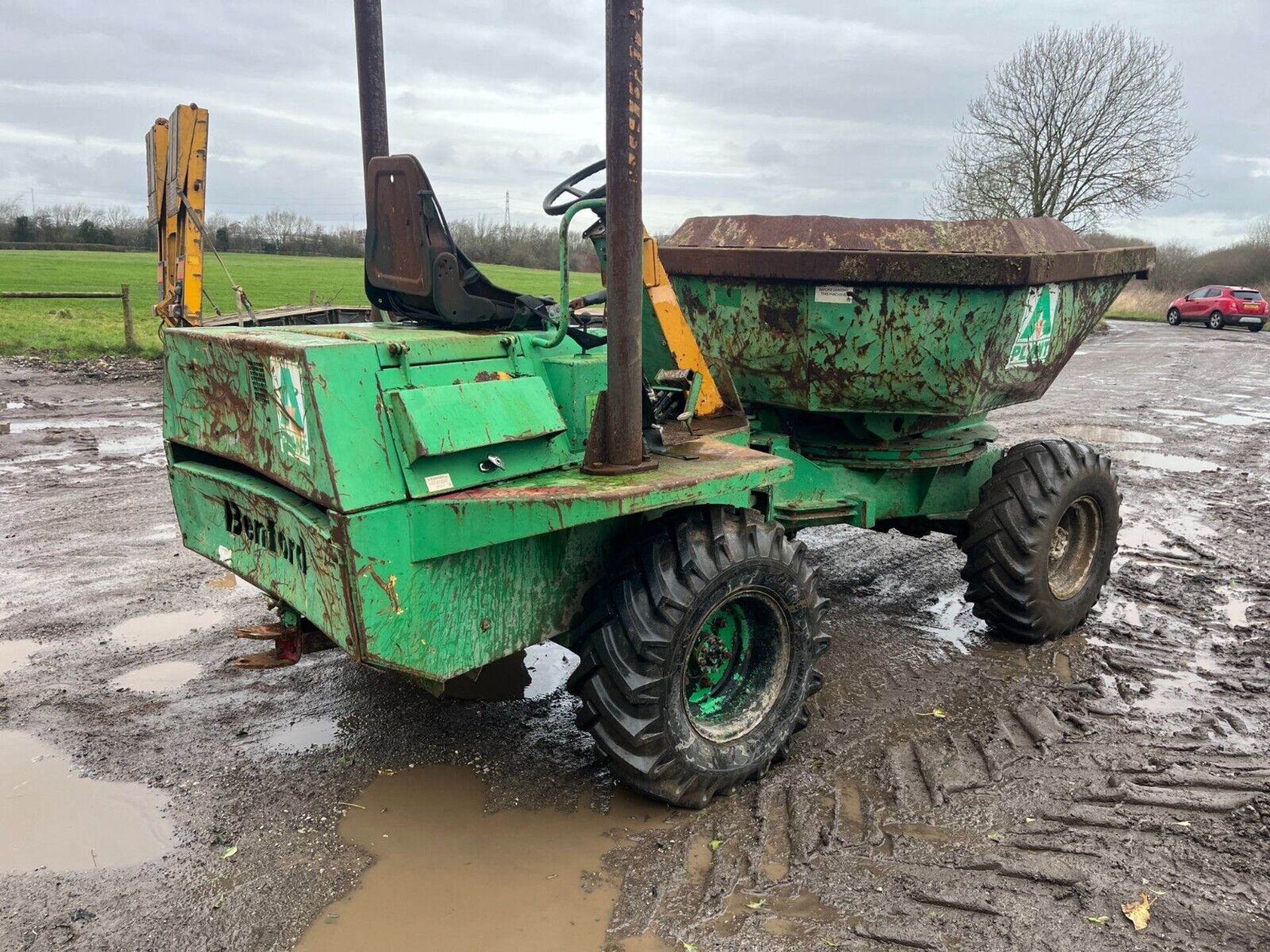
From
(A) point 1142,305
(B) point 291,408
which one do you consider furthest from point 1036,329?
(A) point 1142,305

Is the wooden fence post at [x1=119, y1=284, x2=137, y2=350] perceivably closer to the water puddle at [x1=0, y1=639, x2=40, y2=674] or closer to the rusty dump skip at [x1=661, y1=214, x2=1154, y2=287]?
the water puddle at [x1=0, y1=639, x2=40, y2=674]

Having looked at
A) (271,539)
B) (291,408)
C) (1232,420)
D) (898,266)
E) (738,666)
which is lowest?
(1232,420)

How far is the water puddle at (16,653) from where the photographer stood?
13.8 ft

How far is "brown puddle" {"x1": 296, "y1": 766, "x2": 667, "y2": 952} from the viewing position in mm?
2672

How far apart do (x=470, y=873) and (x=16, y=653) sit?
2631 millimetres

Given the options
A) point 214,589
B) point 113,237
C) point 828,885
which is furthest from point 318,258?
point 828,885

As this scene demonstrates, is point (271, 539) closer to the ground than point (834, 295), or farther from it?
closer to the ground

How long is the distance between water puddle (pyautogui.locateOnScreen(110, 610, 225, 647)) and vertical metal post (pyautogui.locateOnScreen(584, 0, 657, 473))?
2581 millimetres

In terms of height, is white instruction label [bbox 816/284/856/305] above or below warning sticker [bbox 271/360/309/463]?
above

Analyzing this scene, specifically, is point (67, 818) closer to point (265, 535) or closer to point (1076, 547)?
point (265, 535)

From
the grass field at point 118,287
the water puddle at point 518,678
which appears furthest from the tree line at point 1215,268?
the water puddle at point 518,678

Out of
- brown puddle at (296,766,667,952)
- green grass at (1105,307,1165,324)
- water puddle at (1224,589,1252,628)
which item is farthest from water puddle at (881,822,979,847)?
green grass at (1105,307,1165,324)

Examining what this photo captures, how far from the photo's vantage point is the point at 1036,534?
443 cm

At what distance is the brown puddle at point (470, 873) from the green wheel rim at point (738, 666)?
0.38m
